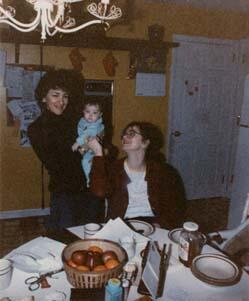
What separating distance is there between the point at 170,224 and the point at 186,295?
35.6 inches

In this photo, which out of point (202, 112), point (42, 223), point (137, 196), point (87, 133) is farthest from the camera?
point (202, 112)

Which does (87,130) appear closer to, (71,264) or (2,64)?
(71,264)

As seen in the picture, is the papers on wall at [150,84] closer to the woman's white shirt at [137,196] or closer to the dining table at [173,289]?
the woman's white shirt at [137,196]

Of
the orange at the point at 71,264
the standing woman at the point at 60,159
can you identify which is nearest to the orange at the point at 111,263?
the orange at the point at 71,264

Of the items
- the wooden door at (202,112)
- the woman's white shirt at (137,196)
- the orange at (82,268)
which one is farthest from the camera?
the wooden door at (202,112)

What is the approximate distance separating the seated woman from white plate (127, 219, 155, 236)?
25 centimetres

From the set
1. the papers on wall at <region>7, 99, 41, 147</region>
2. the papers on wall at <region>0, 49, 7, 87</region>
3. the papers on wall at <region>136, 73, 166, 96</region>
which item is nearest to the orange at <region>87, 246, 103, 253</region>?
the papers on wall at <region>7, 99, 41, 147</region>

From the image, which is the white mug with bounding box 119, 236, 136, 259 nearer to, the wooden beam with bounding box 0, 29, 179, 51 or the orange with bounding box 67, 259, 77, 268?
the orange with bounding box 67, 259, 77, 268

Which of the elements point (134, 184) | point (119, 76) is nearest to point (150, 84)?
point (119, 76)

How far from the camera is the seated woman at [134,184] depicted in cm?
245

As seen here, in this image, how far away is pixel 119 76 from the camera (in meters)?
4.29

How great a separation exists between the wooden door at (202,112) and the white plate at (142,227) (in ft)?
8.58

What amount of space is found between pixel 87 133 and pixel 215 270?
4.68 ft

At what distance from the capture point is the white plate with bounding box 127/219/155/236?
208cm
